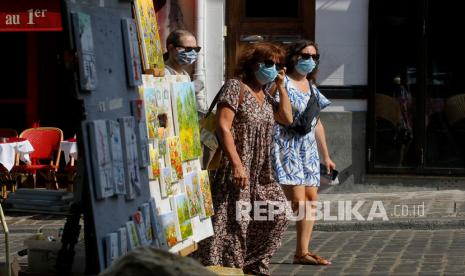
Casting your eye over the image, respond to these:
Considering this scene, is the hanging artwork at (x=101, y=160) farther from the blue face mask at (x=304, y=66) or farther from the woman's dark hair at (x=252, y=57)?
the blue face mask at (x=304, y=66)

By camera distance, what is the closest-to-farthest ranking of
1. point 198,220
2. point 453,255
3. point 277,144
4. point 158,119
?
point 158,119 < point 198,220 < point 277,144 < point 453,255

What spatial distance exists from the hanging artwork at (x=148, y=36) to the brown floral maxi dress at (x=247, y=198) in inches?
43.7

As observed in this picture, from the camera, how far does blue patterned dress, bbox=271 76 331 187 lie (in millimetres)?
9406

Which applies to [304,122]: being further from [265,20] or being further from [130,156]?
[265,20]

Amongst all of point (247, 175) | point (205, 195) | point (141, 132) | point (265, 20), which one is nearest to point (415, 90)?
point (265, 20)

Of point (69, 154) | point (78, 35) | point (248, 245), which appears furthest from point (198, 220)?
point (69, 154)

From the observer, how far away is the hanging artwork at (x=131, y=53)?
665 cm

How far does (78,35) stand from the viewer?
5988 mm

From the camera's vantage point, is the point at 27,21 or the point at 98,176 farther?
the point at 27,21

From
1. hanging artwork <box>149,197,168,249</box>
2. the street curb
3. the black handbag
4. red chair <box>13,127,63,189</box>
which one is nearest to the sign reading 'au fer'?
red chair <box>13,127,63,189</box>

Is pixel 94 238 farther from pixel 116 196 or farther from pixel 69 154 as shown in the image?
pixel 69 154

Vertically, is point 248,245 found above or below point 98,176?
below

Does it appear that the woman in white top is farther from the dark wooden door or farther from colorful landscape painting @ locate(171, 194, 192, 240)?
the dark wooden door

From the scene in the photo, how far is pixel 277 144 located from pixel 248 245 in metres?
1.04
